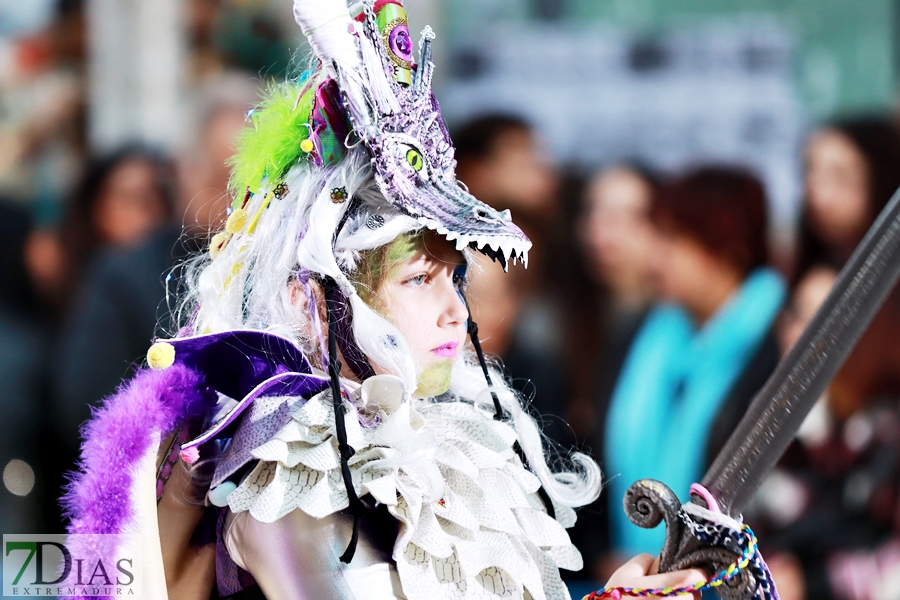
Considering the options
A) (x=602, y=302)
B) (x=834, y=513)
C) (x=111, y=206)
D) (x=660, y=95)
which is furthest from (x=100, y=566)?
(x=660, y=95)

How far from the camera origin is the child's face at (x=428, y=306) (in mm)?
1355

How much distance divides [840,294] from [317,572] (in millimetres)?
752

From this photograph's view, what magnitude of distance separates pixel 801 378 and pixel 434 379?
0.48 meters

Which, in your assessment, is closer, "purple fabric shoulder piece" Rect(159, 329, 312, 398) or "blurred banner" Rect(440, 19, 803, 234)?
"purple fabric shoulder piece" Rect(159, 329, 312, 398)

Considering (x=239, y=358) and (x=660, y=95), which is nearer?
(x=239, y=358)

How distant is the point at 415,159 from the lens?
136cm

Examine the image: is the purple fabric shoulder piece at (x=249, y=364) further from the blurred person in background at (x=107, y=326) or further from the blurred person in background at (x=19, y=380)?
the blurred person in background at (x=19, y=380)

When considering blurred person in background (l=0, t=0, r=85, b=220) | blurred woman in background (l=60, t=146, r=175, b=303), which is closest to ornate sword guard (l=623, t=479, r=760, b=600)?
blurred woman in background (l=60, t=146, r=175, b=303)

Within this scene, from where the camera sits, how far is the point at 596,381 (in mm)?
3586

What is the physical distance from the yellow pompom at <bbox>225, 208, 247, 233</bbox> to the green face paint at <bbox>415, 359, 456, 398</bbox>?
338mm

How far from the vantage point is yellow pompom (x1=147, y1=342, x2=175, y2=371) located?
1.29 meters

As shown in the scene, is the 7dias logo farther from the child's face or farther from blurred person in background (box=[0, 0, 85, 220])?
blurred person in background (box=[0, 0, 85, 220])

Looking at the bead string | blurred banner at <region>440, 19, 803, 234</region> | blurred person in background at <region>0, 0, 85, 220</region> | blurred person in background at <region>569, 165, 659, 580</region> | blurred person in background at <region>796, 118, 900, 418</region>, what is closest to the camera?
the bead string

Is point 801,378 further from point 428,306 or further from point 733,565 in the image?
point 428,306
